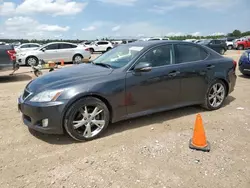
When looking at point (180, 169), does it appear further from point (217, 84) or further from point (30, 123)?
point (217, 84)

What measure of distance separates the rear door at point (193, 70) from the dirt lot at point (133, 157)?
0.50 metres

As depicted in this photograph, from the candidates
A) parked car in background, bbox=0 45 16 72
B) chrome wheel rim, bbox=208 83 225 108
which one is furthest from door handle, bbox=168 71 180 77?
parked car in background, bbox=0 45 16 72

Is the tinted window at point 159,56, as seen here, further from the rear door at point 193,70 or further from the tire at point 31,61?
the tire at point 31,61

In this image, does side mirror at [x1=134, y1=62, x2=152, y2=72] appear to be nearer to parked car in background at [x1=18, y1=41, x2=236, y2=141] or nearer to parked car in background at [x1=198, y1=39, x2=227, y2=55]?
parked car in background at [x1=18, y1=41, x2=236, y2=141]

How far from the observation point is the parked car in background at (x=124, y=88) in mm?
3596

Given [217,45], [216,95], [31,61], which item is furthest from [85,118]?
[217,45]

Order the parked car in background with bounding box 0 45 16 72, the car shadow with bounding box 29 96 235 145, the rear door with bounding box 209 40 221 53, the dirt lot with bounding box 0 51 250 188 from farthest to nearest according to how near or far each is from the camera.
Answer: the rear door with bounding box 209 40 221 53 < the parked car in background with bounding box 0 45 16 72 < the car shadow with bounding box 29 96 235 145 < the dirt lot with bounding box 0 51 250 188

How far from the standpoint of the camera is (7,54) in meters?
8.78

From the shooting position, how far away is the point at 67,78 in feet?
12.7

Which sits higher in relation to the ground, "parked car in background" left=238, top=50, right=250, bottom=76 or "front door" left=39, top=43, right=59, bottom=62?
"front door" left=39, top=43, right=59, bottom=62

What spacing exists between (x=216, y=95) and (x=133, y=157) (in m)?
2.83

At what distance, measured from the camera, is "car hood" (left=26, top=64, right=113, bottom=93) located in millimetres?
3721

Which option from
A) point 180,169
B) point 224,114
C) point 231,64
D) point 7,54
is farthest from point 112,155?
point 7,54

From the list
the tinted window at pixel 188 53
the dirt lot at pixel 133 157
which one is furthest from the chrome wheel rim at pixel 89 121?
the tinted window at pixel 188 53
